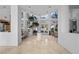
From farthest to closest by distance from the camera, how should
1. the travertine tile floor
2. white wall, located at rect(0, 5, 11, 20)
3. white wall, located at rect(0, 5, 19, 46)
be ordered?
1. white wall, located at rect(0, 5, 11, 20)
2. white wall, located at rect(0, 5, 19, 46)
3. the travertine tile floor

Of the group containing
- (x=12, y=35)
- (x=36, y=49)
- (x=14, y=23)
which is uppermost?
(x=14, y=23)

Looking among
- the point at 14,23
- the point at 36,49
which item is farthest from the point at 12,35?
the point at 36,49

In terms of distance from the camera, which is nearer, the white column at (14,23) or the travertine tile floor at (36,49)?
the travertine tile floor at (36,49)

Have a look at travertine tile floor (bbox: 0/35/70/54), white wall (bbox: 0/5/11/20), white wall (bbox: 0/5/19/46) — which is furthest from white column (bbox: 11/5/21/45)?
white wall (bbox: 0/5/11/20)

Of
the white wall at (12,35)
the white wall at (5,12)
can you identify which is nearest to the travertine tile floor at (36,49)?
the white wall at (12,35)

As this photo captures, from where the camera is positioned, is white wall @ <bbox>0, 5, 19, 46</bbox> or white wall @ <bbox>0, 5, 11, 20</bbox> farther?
white wall @ <bbox>0, 5, 11, 20</bbox>

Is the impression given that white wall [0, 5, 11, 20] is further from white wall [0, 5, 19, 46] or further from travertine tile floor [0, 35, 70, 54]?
travertine tile floor [0, 35, 70, 54]

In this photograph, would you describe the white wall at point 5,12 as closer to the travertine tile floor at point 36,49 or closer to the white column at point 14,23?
the white column at point 14,23

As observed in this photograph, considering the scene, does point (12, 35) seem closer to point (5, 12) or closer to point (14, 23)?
point (14, 23)

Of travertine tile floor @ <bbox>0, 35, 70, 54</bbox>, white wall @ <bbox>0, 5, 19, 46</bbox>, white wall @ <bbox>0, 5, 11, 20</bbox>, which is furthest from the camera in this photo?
white wall @ <bbox>0, 5, 11, 20</bbox>

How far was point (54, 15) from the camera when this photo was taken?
22.4 meters

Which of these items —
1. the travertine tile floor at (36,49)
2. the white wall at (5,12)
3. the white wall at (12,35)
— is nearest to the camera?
the travertine tile floor at (36,49)
